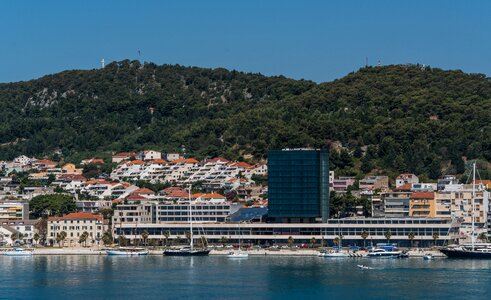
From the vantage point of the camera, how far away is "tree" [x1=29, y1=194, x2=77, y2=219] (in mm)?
129625

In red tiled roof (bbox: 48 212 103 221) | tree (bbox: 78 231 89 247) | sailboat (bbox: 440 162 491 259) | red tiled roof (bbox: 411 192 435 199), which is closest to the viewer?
sailboat (bbox: 440 162 491 259)

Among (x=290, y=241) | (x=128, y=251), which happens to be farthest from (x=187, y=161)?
(x=128, y=251)

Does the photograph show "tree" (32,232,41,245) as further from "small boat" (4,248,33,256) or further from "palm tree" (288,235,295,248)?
"palm tree" (288,235,295,248)

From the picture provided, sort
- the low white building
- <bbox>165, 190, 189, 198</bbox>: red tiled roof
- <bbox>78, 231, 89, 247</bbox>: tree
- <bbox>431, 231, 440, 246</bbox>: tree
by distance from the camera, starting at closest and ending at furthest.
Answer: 1. <bbox>431, 231, 440, 246</bbox>: tree
2. <bbox>78, 231, 89, 247</bbox>: tree
3. the low white building
4. <bbox>165, 190, 189, 198</bbox>: red tiled roof

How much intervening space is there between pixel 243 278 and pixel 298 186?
28989mm

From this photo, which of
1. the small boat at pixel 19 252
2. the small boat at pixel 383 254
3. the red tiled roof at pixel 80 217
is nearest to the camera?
the small boat at pixel 383 254

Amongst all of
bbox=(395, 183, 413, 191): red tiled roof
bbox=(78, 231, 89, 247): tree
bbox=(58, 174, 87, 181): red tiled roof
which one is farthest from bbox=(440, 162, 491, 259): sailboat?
bbox=(58, 174, 87, 181): red tiled roof

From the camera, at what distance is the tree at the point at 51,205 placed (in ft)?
425

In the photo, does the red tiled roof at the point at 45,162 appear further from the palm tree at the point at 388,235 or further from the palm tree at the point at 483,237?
the palm tree at the point at 483,237

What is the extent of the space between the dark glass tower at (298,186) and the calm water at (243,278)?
9.15 metres

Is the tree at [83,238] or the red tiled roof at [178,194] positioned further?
the red tiled roof at [178,194]

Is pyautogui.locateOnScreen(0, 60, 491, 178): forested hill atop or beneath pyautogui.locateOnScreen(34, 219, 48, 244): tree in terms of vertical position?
atop

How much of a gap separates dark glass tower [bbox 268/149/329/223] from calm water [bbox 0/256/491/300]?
915cm

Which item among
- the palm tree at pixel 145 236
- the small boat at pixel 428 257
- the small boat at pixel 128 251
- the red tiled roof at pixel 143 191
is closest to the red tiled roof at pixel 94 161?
the red tiled roof at pixel 143 191
